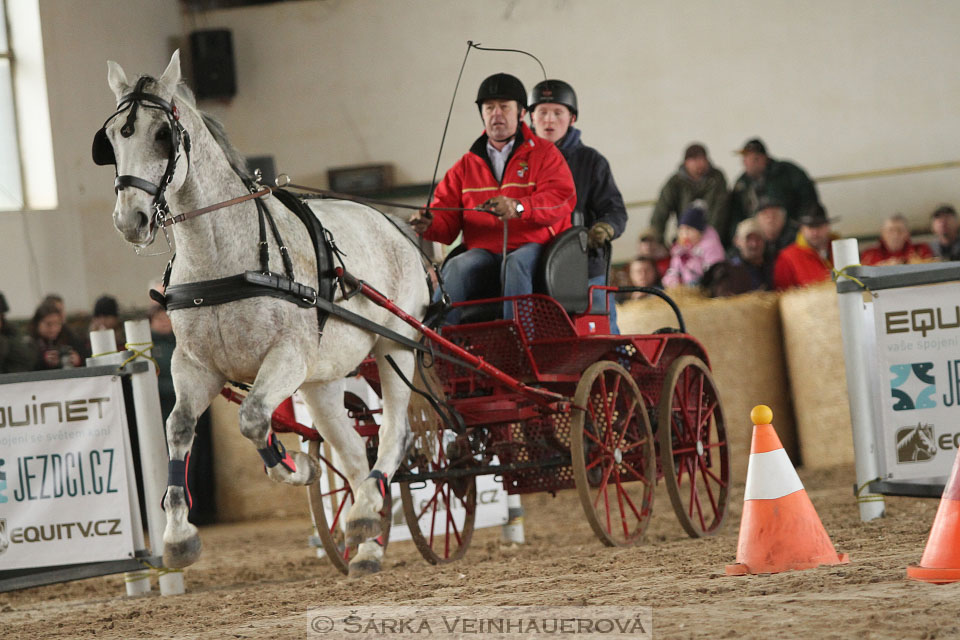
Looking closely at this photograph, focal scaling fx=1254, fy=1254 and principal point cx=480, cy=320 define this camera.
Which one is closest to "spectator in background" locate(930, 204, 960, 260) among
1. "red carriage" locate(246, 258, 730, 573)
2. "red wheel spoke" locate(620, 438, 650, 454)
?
"red carriage" locate(246, 258, 730, 573)

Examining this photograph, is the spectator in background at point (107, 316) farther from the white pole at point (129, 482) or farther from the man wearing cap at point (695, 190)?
the man wearing cap at point (695, 190)

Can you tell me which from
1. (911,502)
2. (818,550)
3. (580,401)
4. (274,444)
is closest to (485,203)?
(580,401)

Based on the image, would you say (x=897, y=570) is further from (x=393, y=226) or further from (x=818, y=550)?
(x=393, y=226)

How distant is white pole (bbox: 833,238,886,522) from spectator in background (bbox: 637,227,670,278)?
4509mm

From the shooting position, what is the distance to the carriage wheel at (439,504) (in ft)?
17.7

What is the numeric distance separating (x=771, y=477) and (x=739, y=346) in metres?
4.78

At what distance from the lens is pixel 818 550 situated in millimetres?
3885

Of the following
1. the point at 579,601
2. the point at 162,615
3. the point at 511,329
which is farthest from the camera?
the point at 511,329

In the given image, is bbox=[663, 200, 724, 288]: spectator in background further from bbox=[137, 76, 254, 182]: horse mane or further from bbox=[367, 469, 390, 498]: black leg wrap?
bbox=[137, 76, 254, 182]: horse mane

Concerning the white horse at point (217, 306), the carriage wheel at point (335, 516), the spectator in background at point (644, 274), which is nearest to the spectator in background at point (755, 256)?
the spectator in background at point (644, 274)

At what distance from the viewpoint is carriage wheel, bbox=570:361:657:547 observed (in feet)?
16.9

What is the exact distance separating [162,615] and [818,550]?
88.0 inches

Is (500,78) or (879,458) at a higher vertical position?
(500,78)

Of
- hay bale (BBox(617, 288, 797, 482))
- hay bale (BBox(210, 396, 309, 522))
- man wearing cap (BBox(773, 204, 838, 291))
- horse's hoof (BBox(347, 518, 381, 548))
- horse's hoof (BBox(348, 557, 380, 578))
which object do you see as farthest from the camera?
man wearing cap (BBox(773, 204, 838, 291))
